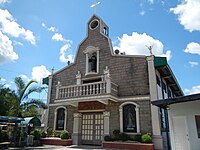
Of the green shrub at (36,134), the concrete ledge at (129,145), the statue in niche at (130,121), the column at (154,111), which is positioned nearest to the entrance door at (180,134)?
the concrete ledge at (129,145)

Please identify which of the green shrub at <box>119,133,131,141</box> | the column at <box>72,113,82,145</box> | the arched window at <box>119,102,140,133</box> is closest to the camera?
the green shrub at <box>119,133,131,141</box>

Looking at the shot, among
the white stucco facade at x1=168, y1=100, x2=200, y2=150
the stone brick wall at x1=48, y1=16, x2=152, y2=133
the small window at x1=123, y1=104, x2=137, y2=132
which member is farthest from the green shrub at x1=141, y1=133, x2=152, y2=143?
the white stucco facade at x1=168, y1=100, x2=200, y2=150

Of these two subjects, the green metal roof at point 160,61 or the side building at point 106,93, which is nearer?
the side building at point 106,93

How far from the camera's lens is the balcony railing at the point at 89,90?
40.9 feet

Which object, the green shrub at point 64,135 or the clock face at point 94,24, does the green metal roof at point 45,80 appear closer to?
the green shrub at point 64,135

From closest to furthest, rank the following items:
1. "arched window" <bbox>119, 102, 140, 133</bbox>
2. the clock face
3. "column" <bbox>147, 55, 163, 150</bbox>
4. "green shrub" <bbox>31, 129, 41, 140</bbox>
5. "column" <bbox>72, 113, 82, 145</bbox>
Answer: "column" <bbox>147, 55, 163, 150</bbox>, "arched window" <bbox>119, 102, 140, 133</bbox>, "column" <bbox>72, 113, 82, 145</bbox>, "green shrub" <bbox>31, 129, 41, 140</bbox>, the clock face

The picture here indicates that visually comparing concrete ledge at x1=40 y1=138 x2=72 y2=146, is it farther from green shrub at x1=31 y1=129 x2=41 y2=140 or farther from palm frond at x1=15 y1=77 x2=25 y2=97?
palm frond at x1=15 y1=77 x2=25 y2=97

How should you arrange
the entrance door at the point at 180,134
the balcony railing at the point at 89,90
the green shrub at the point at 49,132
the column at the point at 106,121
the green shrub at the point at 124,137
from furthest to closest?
the green shrub at the point at 49,132 → the column at the point at 106,121 → the balcony railing at the point at 89,90 → the green shrub at the point at 124,137 → the entrance door at the point at 180,134

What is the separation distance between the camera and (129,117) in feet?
41.0

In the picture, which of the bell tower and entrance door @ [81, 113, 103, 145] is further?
the bell tower

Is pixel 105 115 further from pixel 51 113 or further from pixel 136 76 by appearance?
pixel 51 113

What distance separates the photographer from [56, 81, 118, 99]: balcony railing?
40.9 ft

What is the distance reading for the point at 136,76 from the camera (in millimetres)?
13164

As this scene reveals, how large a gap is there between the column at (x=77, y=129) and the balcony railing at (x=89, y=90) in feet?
6.36
